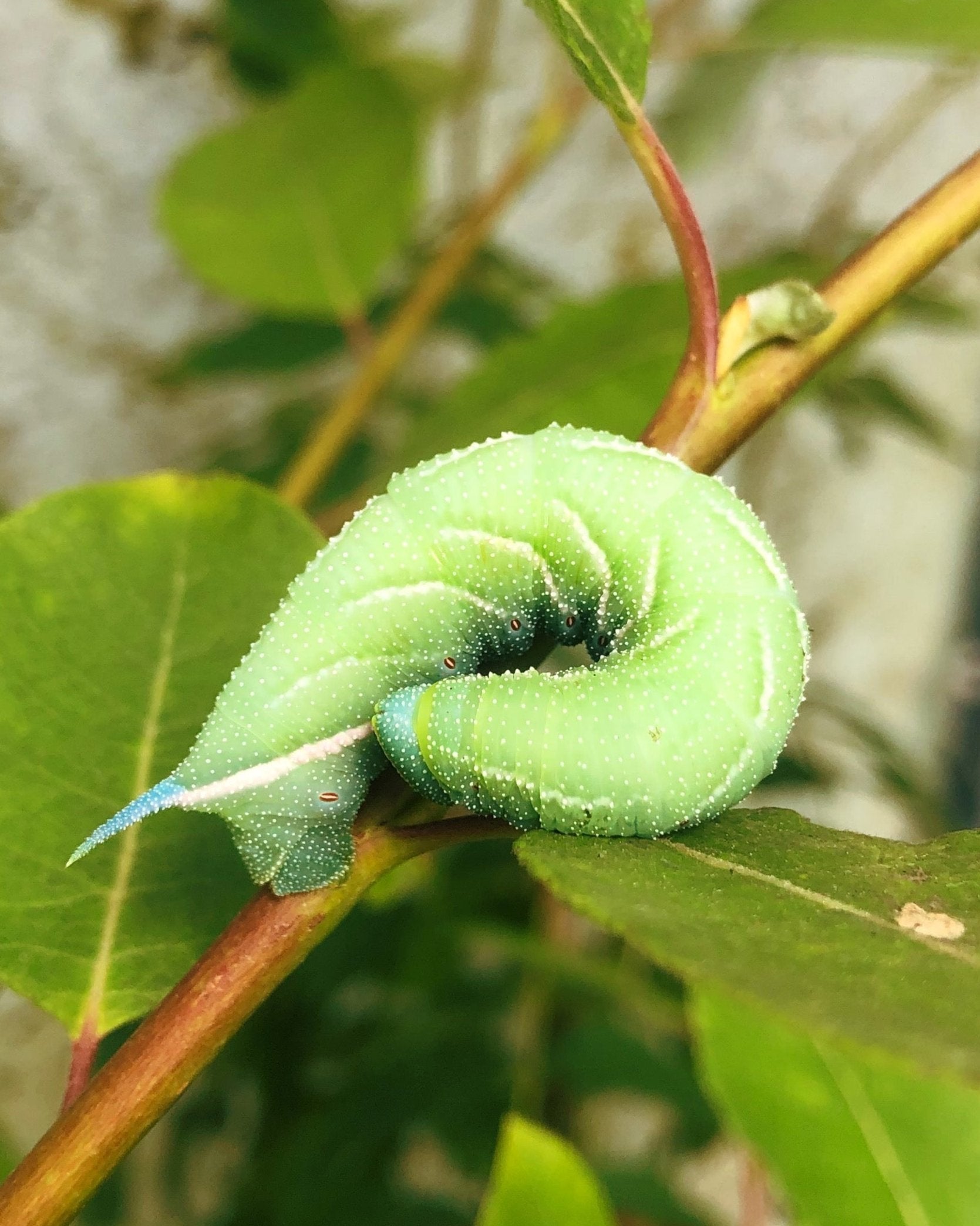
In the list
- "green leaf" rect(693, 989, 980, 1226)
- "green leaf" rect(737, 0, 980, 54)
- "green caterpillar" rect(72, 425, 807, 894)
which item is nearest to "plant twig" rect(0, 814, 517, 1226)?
"green caterpillar" rect(72, 425, 807, 894)

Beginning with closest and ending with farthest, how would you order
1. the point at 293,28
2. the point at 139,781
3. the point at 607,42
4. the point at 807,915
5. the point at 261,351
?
the point at 807,915
the point at 607,42
the point at 139,781
the point at 293,28
the point at 261,351

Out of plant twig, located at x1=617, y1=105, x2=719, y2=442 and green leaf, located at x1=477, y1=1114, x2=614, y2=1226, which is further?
green leaf, located at x1=477, y1=1114, x2=614, y2=1226

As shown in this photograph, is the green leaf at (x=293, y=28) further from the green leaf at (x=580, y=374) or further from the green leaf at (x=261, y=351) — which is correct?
the green leaf at (x=580, y=374)

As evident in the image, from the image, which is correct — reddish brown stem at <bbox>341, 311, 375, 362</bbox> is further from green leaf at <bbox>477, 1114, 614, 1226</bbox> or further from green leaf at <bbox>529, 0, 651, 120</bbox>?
green leaf at <bbox>477, 1114, 614, 1226</bbox>

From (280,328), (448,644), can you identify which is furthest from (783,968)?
(280,328)

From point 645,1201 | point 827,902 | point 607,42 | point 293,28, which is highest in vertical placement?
point 293,28

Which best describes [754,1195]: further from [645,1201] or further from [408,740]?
[408,740]

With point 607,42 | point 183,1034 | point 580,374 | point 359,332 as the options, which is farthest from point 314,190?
point 183,1034
